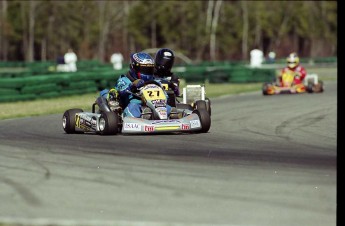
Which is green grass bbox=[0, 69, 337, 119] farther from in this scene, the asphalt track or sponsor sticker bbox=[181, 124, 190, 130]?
sponsor sticker bbox=[181, 124, 190, 130]

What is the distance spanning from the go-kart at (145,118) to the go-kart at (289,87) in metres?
13.0

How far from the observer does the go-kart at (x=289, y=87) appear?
27.1 metres

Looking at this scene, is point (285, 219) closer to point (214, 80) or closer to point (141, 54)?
point (141, 54)

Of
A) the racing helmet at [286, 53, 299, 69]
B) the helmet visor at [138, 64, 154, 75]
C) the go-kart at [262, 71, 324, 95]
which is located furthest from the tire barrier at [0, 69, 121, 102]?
the helmet visor at [138, 64, 154, 75]

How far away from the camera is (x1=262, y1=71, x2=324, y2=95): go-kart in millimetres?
27125

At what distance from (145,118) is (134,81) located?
0.61m

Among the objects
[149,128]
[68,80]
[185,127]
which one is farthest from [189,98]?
[68,80]

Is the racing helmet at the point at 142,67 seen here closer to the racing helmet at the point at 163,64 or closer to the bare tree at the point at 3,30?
the racing helmet at the point at 163,64

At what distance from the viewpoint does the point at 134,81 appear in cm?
1392

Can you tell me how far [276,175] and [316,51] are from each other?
3952 inches

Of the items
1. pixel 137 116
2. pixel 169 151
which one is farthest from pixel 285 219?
pixel 137 116

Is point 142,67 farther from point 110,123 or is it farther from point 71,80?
point 71,80

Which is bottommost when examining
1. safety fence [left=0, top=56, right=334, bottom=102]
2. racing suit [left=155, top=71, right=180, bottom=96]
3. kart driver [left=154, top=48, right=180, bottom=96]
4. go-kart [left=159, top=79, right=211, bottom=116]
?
safety fence [left=0, top=56, right=334, bottom=102]

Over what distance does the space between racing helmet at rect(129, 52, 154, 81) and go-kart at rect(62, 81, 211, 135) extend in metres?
0.31
